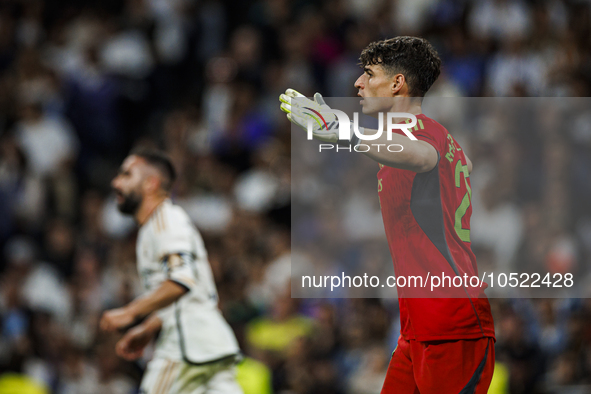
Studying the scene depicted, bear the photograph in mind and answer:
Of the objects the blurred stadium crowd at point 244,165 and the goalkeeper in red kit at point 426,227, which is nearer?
the goalkeeper in red kit at point 426,227

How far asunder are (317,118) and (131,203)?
8.21 feet

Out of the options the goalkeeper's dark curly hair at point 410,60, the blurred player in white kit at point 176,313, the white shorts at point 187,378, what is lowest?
the white shorts at point 187,378

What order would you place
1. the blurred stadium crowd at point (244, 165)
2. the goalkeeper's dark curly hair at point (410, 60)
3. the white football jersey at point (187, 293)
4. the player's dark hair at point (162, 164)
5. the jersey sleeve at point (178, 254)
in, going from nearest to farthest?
the goalkeeper's dark curly hair at point (410, 60) < the jersey sleeve at point (178, 254) < the white football jersey at point (187, 293) < the player's dark hair at point (162, 164) < the blurred stadium crowd at point (244, 165)

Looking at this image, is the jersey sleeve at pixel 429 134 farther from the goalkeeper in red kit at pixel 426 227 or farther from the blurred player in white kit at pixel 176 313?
the blurred player in white kit at pixel 176 313

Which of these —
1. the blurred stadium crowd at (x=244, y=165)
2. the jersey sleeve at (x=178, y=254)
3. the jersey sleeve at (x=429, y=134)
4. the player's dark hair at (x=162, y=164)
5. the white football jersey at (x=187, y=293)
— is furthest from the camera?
the blurred stadium crowd at (x=244, y=165)

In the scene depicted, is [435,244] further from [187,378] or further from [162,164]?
[162,164]

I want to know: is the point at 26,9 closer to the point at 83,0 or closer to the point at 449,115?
the point at 83,0

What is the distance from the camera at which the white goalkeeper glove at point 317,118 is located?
366 cm

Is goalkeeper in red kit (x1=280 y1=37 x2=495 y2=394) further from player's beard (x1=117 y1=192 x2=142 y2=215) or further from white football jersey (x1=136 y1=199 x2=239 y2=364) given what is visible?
player's beard (x1=117 y1=192 x2=142 y2=215)

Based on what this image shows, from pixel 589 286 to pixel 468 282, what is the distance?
556 centimetres

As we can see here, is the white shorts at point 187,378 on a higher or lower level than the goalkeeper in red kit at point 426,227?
lower

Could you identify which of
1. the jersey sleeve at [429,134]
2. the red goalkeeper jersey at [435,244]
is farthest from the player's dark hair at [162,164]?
the jersey sleeve at [429,134]

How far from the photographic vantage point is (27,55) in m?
12.1

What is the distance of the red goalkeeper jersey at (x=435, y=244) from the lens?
3854mm
